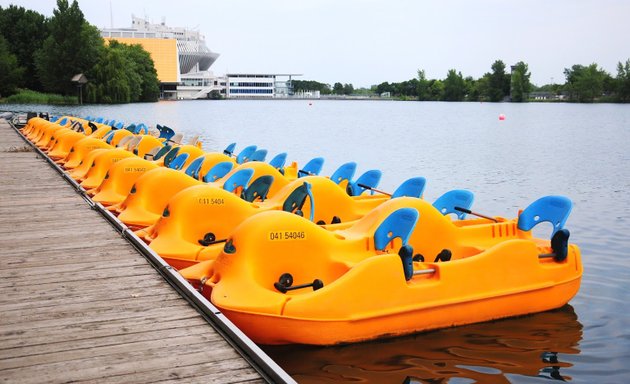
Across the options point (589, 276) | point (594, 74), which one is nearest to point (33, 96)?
point (589, 276)

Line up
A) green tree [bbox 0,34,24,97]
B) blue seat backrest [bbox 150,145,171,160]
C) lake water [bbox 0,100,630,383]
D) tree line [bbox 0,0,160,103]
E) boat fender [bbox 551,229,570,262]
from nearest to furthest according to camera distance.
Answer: lake water [bbox 0,100,630,383] < boat fender [bbox 551,229,570,262] < blue seat backrest [bbox 150,145,171,160] < green tree [bbox 0,34,24,97] < tree line [bbox 0,0,160,103]

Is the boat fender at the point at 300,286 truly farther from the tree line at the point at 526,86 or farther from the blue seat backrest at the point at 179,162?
the tree line at the point at 526,86

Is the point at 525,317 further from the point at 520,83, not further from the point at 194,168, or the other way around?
the point at 520,83

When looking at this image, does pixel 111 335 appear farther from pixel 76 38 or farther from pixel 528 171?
pixel 76 38

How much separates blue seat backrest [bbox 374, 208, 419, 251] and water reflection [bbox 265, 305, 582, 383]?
909mm

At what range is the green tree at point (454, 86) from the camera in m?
160

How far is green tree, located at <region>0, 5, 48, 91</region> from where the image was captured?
7862 centimetres

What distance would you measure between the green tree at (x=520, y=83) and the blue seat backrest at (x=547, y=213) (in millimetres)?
134492

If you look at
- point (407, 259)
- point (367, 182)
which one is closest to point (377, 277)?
point (407, 259)

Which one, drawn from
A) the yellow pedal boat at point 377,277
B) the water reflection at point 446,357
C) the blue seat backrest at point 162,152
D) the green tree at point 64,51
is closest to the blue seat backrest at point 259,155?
the blue seat backrest at point 162,152

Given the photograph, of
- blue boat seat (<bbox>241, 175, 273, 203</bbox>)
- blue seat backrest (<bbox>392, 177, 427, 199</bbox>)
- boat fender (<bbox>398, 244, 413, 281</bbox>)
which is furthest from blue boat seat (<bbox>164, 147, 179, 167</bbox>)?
boat fender (<bbox>398, 244, 413, 281</bbox>)

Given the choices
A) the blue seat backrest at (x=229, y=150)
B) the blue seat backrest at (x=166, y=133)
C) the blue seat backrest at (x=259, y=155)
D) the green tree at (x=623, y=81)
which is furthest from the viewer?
the green tree at (x=623, y=81)

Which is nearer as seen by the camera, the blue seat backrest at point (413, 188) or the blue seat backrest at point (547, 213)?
the blue seat backrest at point (547, 213)

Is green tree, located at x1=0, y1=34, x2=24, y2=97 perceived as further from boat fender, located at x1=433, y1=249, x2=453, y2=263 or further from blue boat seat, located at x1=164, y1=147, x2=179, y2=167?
boat fender, located at x1=433, y1=249, x2=453, y2=263
